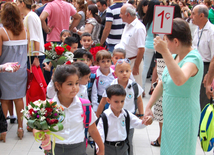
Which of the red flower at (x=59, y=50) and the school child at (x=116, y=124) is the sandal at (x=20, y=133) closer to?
the red flower at (x=59, y=50)

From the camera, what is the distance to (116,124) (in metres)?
3.10

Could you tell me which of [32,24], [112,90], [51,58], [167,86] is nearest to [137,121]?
[112,90]

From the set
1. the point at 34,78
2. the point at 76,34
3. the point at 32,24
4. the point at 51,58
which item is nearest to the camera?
the point at 51,58

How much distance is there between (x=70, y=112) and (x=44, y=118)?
386mm

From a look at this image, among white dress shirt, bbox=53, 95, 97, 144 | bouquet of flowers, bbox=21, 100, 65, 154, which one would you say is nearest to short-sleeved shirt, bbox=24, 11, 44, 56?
white dress shirt, bbox=53, 95, 97, 144

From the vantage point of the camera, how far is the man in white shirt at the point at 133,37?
4988mm

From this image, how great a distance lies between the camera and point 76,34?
668 cm

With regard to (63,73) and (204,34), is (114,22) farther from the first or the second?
(63,73)

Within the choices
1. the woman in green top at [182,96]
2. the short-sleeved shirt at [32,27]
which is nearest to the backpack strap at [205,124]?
the woman in green top at [182,96]

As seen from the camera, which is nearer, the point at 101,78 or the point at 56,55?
the point at 56,55

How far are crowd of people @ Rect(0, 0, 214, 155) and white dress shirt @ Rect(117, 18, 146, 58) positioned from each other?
0.02 meters

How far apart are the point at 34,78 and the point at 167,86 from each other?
266 cm

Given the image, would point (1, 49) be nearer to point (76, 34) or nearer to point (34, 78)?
point (34, 78)

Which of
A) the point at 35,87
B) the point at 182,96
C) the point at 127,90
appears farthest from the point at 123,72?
the point at 35,87
